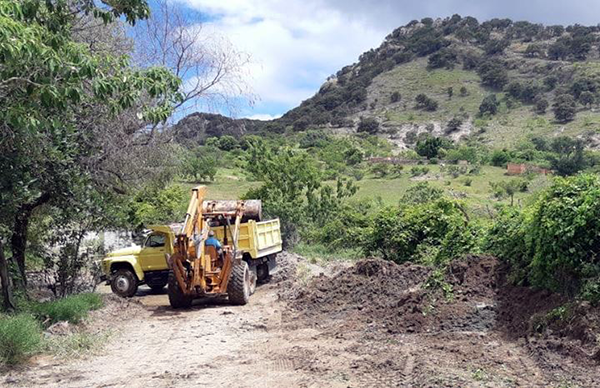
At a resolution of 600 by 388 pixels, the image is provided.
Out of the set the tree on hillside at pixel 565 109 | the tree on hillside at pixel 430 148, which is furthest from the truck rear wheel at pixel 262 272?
the tree on hillside at pixel 565 109

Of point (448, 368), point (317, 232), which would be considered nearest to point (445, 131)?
point (317, 232)

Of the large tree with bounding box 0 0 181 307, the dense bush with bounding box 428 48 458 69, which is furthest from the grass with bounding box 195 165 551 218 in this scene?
the dense bush with bounding box 428 48 458 69

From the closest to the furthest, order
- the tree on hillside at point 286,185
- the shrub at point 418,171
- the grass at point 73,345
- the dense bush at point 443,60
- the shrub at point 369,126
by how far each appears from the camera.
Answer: the grass at point 73,345
the tree on hillside at point 286,185
the shrub at point 418,171
the shrub at point 369,126
the dense bush at point 443,60

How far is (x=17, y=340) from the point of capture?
9.41 meters

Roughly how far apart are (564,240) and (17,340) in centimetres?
850

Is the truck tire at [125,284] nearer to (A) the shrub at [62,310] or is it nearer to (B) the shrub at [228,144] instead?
(A) the shrub at [62,310]

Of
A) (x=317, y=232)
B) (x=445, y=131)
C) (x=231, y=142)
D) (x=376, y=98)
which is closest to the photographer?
(x=317, y=232)

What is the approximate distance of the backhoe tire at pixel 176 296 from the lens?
14570mm

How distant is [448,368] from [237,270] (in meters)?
7.85

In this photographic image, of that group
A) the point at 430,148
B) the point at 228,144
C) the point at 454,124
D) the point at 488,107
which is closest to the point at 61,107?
the point at 228,144

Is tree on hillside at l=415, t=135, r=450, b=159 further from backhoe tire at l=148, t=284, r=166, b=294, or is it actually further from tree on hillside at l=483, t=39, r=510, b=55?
backhoe tire at l=148, t=284, r=166, b=294

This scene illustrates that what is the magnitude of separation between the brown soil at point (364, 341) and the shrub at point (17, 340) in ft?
0.89

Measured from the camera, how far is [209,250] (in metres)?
15.1

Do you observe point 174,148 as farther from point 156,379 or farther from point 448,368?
point 448,368
